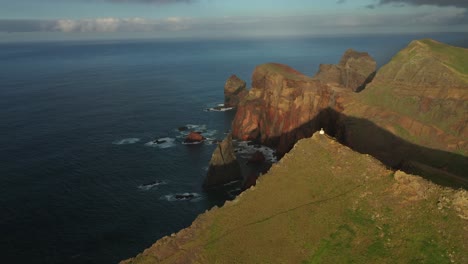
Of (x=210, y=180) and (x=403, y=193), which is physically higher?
(x=403, y=193)

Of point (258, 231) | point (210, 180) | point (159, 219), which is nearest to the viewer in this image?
point (258, 231)

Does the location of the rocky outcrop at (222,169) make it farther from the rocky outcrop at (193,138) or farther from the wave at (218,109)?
the wave at (218,109)

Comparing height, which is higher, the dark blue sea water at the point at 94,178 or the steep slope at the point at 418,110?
the steep slope at the point at 418,110

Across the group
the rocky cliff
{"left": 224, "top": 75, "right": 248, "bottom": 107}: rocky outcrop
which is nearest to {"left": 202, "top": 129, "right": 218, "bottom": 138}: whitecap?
the rocky cliff

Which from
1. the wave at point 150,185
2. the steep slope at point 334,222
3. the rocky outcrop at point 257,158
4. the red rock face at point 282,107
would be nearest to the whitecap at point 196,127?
the red rock face at point 282,107

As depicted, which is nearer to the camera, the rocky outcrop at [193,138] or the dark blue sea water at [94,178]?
the dark blue sea water at [94,178]

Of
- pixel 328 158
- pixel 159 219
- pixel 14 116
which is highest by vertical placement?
pixel 328 158

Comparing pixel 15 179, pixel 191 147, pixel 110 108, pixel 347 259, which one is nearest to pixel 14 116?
pixel 110 108

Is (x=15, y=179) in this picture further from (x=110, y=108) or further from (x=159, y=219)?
(x=110, y=108)
